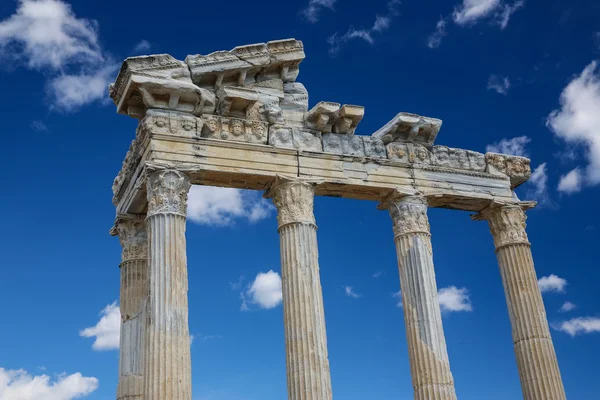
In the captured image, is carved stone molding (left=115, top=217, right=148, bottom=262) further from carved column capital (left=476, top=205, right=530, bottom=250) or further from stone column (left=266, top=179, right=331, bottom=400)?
carved column capital (left=476, top=205, right=530, bottom=250)

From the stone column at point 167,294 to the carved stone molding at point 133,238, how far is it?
3144 mm

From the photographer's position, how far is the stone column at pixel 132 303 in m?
21.8

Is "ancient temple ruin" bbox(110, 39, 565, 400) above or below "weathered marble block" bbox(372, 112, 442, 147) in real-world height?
below

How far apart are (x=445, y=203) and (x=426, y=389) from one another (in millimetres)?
6599

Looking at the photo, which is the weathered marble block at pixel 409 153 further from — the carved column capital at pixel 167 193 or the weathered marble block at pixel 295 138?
the carved column capital at pixel 167 193

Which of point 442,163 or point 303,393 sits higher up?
point 442,163

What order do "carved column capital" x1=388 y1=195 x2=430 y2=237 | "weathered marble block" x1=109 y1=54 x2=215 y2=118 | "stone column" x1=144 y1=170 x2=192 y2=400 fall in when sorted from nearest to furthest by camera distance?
"stone column" x1=144 y1=170 x2=192 y2=400 → "weathered marble block" x1=109 y1=54 x2=215 y2=118 → "carved column capital" x1=388 y1=195 x2=430 y2=237

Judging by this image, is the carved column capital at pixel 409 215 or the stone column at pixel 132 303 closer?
the stone column at pixel 132 303

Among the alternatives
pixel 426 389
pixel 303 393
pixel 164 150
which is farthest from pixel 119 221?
pixel 426 389

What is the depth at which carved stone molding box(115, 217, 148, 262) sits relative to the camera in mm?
23406

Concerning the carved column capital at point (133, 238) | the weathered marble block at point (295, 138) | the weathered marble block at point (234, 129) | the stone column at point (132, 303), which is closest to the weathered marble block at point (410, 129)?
the weathered marble block at point (295, 138)

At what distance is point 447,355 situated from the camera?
2248 centimetres

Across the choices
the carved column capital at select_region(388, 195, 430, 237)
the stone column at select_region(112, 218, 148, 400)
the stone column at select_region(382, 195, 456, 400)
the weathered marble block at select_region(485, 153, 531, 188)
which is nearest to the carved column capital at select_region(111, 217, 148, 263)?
the stone column at select_region(112, 218, 148, 400)

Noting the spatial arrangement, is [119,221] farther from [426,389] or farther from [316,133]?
[426,389]
